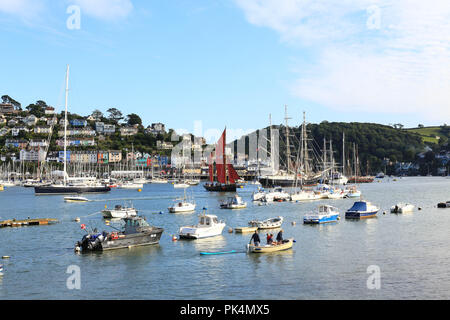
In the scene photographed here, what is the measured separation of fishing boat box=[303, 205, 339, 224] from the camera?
2426 inches

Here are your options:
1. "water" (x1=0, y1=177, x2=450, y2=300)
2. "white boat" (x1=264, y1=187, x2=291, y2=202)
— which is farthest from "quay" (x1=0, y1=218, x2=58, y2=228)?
"white boat" (x1=264, y1=187, x2=291, y2=202)

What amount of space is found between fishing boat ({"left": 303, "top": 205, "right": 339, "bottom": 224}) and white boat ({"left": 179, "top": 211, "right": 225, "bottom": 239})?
15.5 meters

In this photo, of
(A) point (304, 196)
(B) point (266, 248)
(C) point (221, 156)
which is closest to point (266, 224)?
(B) point (266, 248)

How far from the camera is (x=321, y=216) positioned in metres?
61.8

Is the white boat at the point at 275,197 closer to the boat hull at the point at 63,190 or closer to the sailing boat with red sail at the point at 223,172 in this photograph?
the sailing boat with red sail at the point at 223,172

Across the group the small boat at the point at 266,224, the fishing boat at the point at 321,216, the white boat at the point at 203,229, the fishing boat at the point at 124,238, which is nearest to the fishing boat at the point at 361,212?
the fishing boat at the point at 321,216

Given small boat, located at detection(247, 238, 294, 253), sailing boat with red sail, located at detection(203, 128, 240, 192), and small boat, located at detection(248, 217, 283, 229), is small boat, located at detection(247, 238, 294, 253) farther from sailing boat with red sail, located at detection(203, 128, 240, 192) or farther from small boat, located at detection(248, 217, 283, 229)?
sailing boat with red sail, located at detection(203, 128, 240, 192)

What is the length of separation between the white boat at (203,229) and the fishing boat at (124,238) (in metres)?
4.11

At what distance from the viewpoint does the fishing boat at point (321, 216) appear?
6162 centimetres

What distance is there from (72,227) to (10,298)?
107 feet

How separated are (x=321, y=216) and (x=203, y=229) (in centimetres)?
1953
